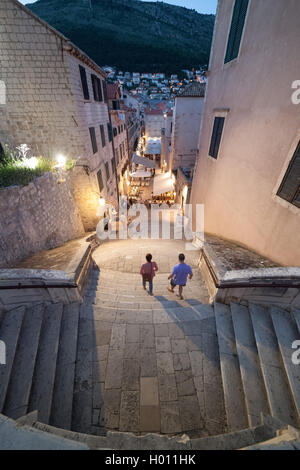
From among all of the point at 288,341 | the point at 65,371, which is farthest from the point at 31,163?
the point at 288,341

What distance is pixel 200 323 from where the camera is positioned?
4.26 metres

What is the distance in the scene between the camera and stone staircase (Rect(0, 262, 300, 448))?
9.85 feet

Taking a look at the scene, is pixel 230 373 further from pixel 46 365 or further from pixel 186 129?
pixel 186 129

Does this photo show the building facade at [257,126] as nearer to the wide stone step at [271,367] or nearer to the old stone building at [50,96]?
the wide stone step at [271,367]

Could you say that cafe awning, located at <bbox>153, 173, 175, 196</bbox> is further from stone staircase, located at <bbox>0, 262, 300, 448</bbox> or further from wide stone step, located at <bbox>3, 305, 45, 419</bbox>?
wide stone step, located at <bbox>3, 305, 45, 419</bbox>

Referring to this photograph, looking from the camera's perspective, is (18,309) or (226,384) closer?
(226,384)

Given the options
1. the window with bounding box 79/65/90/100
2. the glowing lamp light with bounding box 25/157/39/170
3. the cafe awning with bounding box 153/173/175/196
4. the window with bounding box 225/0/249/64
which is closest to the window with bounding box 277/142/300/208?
the window with bounding box 225/0/249/64

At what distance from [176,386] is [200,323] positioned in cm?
135

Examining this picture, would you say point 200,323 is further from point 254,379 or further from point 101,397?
point 101,397

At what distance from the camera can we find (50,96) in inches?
337

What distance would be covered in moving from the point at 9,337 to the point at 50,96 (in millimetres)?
10074

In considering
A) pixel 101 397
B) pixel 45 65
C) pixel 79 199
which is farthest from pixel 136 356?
pixel 45 65

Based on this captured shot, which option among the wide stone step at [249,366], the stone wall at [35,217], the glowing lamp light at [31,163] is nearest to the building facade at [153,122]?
the stone wall at [35,217]

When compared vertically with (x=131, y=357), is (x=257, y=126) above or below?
above
